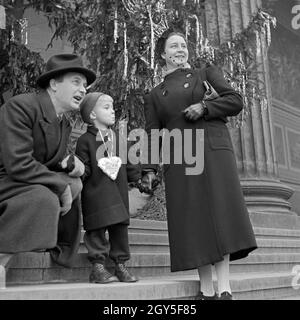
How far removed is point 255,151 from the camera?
7.83 m

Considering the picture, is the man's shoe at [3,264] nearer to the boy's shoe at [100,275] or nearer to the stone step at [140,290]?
the stone step at [140,290]

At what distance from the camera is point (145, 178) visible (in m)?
3.21

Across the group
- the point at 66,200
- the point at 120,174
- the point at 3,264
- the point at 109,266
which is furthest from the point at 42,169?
the point at 109,266

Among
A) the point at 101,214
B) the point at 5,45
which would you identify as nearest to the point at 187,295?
the point at 101,214

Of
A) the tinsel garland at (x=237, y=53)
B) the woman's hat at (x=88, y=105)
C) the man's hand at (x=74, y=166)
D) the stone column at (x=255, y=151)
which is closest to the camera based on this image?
the man's hand at (x=74, y=166)

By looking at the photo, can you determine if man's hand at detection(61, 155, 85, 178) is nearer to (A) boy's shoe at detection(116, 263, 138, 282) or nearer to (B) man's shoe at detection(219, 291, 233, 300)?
(A) boy's shoe at detection(116, 263, 138, 282)

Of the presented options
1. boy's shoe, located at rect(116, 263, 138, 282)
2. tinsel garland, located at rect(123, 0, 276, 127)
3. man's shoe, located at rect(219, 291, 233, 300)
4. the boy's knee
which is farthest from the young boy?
tinsel garland, located at rect(123, 0, 276, 127)

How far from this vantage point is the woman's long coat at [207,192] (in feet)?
9.30

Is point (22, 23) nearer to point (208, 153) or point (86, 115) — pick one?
point (86, 115)

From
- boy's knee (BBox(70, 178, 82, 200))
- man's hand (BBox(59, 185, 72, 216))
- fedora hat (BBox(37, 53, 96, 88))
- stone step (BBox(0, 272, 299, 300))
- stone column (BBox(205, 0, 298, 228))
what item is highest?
stone column (BBox(205, 0, 298, 228))

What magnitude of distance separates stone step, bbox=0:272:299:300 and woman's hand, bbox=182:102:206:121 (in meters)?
1.11

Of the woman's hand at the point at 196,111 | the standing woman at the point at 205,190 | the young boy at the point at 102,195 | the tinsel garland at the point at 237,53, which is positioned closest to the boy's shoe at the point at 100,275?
the young boy at the point at 102,195

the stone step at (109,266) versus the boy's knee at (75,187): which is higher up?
the boy's knee at (75,187)

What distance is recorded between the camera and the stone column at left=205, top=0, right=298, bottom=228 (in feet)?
24.3
